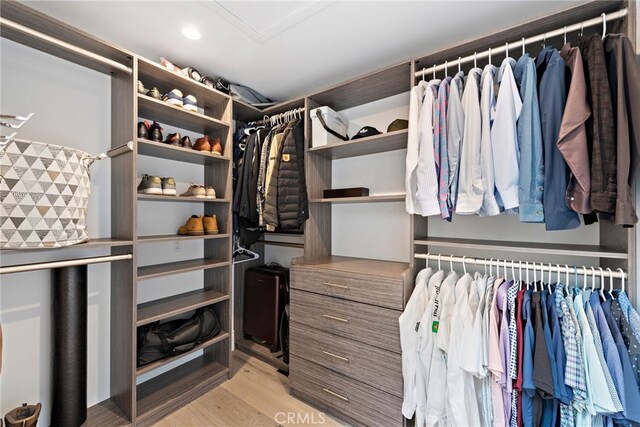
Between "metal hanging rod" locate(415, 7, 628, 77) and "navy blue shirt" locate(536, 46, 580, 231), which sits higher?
"metal hanging rod" locate(415, 7, 628, 77)

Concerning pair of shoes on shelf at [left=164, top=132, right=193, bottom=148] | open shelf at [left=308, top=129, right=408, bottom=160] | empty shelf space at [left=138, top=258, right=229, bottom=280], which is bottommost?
empty shelf space at [left=138, top=258, right=229, bottom=280]

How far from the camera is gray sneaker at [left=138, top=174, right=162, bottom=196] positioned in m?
1.66

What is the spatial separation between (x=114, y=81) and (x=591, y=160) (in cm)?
261

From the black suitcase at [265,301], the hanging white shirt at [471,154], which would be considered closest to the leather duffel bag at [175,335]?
the black suitcase at [265,301]

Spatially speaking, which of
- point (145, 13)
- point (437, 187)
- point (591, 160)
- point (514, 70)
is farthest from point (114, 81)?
point (591, 160)

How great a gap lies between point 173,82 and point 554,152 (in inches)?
87.3

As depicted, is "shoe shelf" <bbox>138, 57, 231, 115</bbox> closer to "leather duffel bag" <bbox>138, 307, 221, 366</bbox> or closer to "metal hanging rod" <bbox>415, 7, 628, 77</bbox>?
"metal hanging rod" <bbox>415, 7, 628, 77</bbox>

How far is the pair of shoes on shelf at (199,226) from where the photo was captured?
6.14ft

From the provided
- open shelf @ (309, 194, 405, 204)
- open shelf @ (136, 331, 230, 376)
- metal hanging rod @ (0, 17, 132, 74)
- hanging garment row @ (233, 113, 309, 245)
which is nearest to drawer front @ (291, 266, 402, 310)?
hanging garment row @ (233, 113, 309, 245)

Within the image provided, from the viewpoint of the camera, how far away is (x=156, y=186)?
1.67 m

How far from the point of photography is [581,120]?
3.42 feet

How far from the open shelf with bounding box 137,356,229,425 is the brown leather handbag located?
0.47 metres

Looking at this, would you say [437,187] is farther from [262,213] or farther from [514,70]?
[262,213]

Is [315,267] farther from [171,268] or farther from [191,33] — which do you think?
[191,33]
